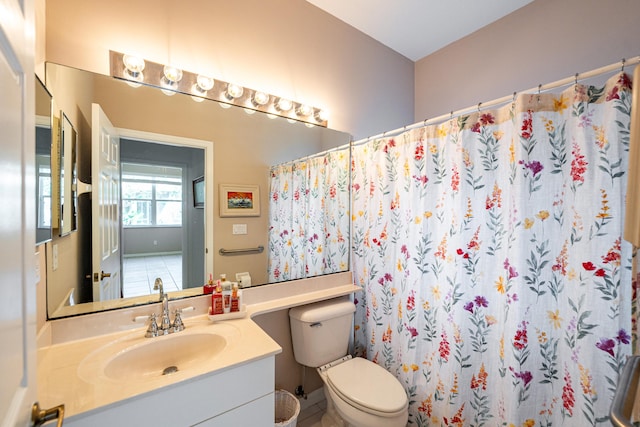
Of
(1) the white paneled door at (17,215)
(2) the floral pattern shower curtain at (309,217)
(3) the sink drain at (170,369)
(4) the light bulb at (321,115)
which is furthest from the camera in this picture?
(4) the light bulb at (321,115)

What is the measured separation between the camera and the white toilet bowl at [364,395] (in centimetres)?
132

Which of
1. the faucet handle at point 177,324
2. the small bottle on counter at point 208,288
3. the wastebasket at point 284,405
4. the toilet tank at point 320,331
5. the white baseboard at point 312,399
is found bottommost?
the white baseboard at point 312,399

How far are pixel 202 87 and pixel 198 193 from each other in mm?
566

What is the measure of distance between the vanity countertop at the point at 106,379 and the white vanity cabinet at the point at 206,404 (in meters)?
0.02

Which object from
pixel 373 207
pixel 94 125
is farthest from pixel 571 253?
pixel 94 125

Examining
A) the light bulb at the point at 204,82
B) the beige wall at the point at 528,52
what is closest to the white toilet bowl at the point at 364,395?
the light bulb at the point at 204,82

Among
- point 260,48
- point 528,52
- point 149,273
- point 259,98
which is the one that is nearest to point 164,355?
point 149,273

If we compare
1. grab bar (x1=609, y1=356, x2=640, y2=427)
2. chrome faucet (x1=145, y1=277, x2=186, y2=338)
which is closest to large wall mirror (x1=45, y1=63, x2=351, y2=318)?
chrome faucet (x1=145, y1=277, x2=186, y2=338)

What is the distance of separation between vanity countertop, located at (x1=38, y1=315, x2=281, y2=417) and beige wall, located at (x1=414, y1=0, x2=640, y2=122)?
2.30m

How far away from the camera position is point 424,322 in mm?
1615

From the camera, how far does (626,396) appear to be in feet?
2.00

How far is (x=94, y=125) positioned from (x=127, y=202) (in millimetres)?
357

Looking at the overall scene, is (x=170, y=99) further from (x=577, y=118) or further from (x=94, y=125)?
(x=577, y=118)

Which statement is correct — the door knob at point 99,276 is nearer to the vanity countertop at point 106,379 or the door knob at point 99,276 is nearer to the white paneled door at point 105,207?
the white paneled door at point 105,207
